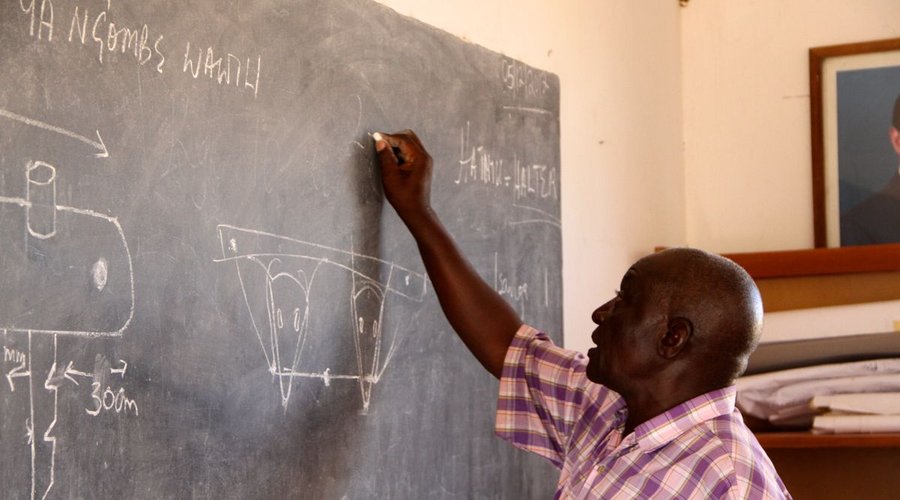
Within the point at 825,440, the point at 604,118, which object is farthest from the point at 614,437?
the point at 604,118

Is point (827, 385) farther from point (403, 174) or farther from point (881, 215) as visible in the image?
point (403, 174)

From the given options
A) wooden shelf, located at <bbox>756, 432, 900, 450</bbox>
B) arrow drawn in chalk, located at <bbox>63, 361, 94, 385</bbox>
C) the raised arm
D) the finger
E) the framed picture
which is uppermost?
the framed picture

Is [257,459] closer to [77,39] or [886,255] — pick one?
[77,39]

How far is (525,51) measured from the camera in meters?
2.93

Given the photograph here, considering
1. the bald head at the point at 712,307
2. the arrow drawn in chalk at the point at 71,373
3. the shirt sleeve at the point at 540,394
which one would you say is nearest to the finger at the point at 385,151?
the shirt sleeve at the point at 540,394

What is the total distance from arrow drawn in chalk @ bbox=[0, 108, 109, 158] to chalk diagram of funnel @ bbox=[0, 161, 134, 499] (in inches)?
2.1

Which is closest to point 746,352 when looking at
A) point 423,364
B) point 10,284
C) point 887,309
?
point 423,364

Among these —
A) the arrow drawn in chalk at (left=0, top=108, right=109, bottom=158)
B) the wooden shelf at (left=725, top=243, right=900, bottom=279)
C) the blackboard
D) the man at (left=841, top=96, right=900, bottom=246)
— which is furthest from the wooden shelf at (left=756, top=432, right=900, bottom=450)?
the arrow drawn in chalk at (left=0, top=108, right=109, bottom=158)

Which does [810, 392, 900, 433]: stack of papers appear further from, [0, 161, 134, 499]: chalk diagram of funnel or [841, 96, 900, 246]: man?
[0, 161, 134, 499]: chalk diagram of funnel

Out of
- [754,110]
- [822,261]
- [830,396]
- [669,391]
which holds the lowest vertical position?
[830,396]

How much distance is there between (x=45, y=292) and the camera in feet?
5.03

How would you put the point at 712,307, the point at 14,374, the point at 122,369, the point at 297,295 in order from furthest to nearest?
the point at 297,295
the point at 712,307
the point at 122,369
the point at 14,374

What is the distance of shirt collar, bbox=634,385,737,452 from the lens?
6.27ft

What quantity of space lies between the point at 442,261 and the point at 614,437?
20.2 inches
